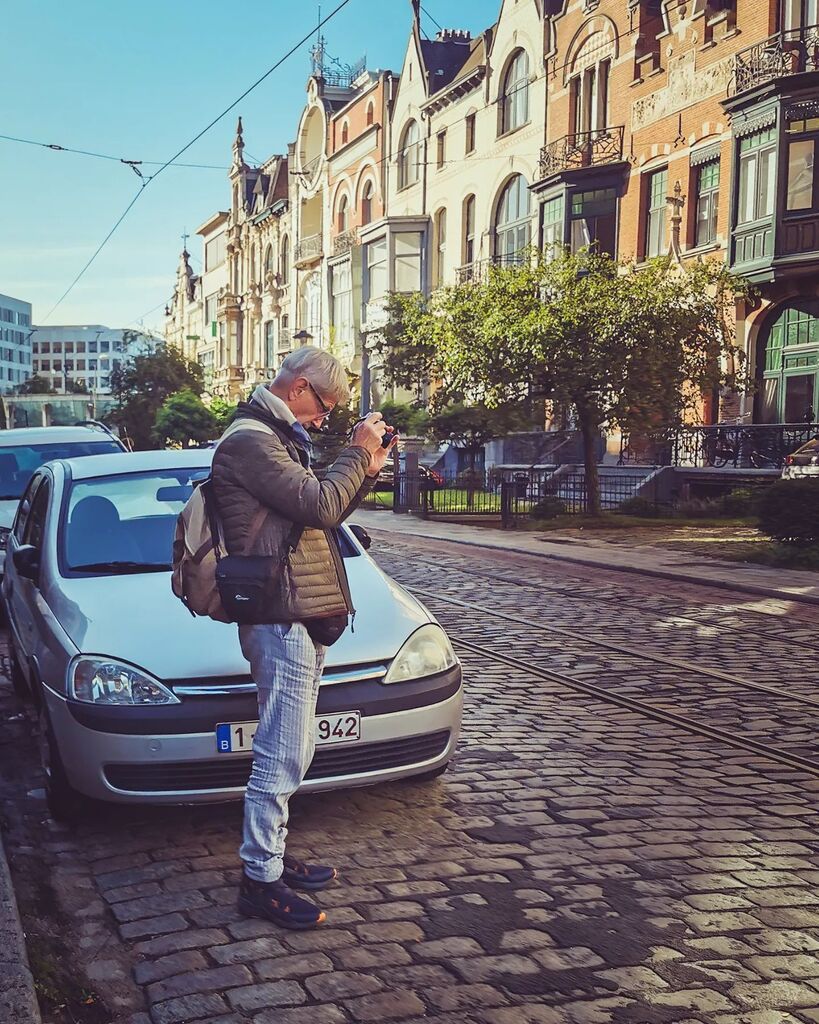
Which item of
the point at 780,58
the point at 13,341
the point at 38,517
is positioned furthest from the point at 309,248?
the point at 13,341

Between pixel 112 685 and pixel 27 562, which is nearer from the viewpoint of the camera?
pixel 112 685

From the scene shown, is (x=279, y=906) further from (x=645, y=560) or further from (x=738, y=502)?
(x=738, y=502)

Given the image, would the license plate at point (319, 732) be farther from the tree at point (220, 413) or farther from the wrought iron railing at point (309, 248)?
the wrought iron railing at point (309, 248)

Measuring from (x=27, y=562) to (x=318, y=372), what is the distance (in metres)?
2.78

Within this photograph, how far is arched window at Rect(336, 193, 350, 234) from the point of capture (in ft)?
179

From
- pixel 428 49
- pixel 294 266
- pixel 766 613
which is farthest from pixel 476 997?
pixel 294 266

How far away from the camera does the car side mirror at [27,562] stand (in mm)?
5898

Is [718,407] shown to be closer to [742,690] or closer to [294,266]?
[742,690]

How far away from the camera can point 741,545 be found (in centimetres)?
1848

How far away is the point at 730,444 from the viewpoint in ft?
87.5

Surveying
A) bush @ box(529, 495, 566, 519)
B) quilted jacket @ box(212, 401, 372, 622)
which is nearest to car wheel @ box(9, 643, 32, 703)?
quilted jacket @ box(212, 401, 372, 622)

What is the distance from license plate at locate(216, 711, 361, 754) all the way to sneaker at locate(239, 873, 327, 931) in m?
0.68

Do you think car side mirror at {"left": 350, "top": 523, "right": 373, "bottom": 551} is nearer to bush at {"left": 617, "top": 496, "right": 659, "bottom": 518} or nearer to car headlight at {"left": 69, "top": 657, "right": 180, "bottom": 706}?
car headlight at {"left": 69, "top": 657, "right": 180, "bottom": 706}

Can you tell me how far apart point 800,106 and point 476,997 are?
25.4 metres
